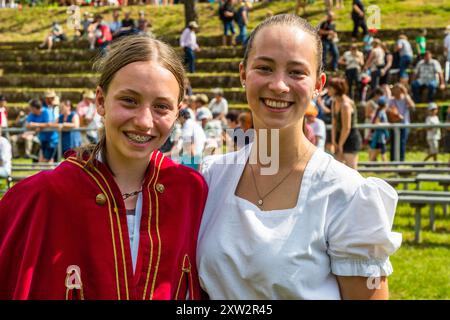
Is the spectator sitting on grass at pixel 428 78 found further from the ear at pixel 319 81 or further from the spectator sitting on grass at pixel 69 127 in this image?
the ear at pixel 319 81

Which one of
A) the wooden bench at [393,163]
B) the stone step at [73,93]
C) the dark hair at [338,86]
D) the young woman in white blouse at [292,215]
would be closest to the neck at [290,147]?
the young woman in white blouse at [292,215]

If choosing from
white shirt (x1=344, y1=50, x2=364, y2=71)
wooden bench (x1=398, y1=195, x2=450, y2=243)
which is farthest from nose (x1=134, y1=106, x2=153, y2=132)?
white shirt (x1=344, y1=50, x2=364, y2=71)

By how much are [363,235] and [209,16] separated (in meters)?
24.9

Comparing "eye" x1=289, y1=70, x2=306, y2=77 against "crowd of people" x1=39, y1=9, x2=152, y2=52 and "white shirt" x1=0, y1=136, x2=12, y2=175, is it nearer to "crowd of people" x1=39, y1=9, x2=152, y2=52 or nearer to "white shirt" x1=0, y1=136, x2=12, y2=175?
"white shirt" x1=0, y1=136, x2=12, y2=175

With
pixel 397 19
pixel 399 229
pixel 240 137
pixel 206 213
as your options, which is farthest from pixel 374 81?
pixel 206 213

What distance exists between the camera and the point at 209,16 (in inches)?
1063

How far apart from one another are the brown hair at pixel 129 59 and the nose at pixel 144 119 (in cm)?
19

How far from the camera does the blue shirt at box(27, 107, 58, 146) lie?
13.7 meters

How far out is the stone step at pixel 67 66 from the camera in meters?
21.8

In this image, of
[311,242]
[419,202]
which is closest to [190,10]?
[419,202]

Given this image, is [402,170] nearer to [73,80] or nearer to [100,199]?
[100,199]

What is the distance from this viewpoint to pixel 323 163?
283 cm

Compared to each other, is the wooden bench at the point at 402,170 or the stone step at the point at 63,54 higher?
the stone step at the point at 63,54
